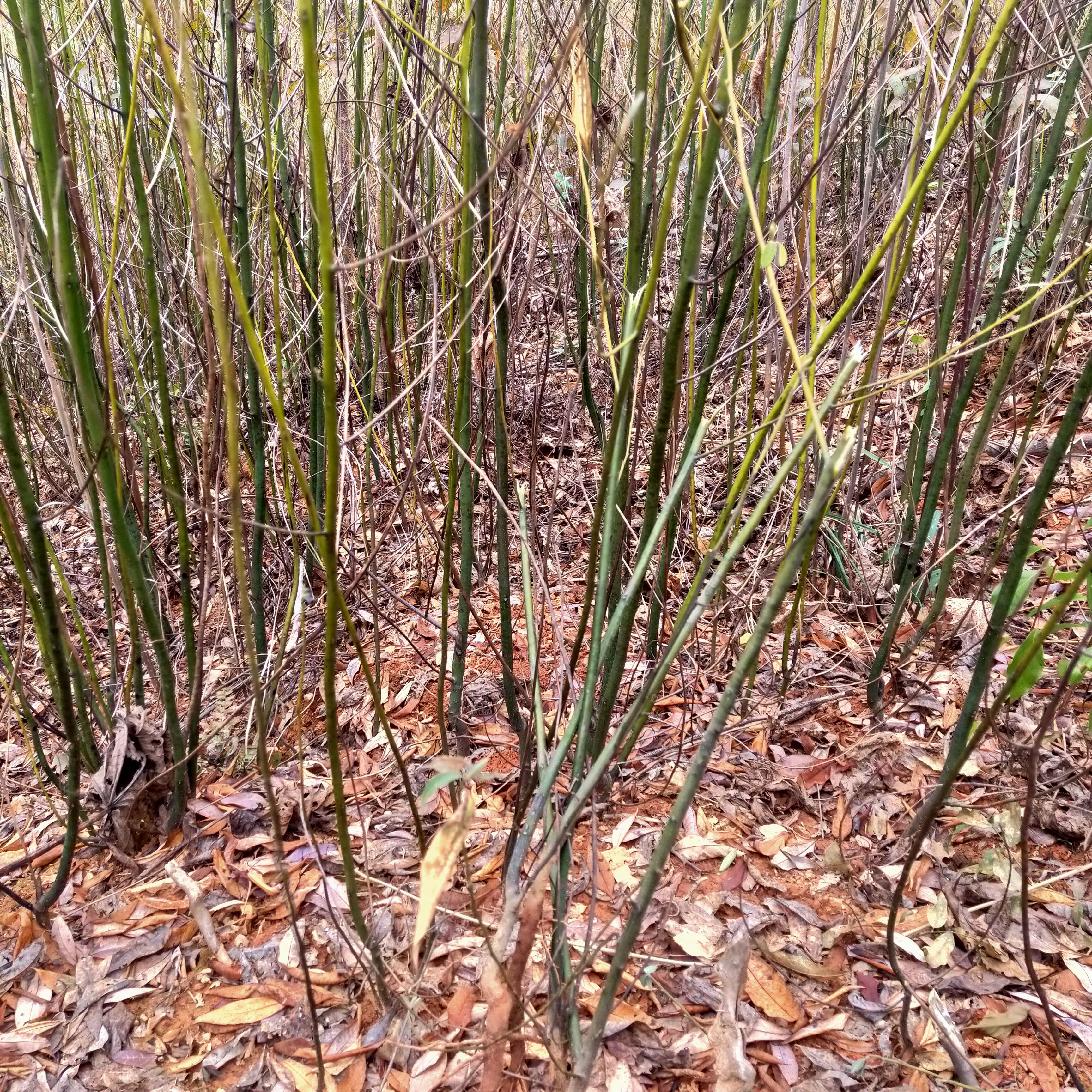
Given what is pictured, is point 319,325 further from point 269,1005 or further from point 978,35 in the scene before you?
point 978,35

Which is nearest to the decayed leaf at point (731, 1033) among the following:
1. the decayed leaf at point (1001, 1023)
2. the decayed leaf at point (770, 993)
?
the decayed leaf at point (770, 993)

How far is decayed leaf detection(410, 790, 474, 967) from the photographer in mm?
457

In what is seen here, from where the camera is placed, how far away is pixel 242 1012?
900 millimetres

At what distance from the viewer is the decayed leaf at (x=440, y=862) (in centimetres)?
46

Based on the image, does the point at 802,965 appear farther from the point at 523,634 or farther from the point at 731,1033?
the point at 523,634

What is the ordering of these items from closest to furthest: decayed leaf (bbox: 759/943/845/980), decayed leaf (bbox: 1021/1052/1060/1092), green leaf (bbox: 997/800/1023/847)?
1. decayed leaf (bbox: 1021/1052/1060/1092)
2. decayed leaf (bbox: 759/943/845/980)
3. green leaf (bbox: 997/800/1023/847)

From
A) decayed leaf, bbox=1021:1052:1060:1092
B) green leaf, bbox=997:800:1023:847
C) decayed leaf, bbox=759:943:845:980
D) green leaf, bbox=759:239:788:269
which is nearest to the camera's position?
green leaf, bbox=759:239:788:269

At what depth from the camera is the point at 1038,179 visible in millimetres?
1123

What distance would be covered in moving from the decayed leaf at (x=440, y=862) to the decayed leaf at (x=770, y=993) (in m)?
0.56

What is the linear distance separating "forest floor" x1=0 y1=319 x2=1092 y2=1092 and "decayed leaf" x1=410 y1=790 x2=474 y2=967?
0.13 metres

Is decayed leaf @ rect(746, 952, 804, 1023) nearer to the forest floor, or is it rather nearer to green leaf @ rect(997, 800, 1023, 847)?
the forest floor

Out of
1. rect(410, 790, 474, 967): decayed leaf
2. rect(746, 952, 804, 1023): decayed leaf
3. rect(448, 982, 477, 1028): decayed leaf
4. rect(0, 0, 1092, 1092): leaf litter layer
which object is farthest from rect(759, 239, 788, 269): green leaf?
rect(448, 982, 477, 1028): decayed leaf

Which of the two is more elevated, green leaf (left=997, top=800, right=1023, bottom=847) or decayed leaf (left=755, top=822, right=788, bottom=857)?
green leaf (left=997, top=800, right=1023, bottom=847)

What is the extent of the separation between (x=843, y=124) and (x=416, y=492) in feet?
2.46
